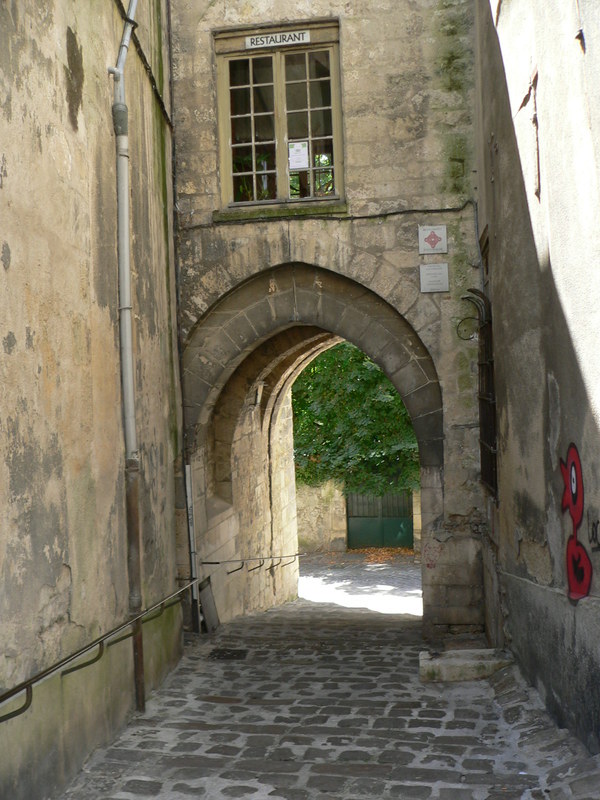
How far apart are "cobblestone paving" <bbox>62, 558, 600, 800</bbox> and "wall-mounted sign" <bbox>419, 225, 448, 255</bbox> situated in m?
3.52

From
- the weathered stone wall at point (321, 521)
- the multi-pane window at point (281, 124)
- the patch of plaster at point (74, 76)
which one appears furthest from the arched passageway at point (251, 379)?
the weathered stone wall at point (321, 521)

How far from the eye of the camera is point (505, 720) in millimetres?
5059

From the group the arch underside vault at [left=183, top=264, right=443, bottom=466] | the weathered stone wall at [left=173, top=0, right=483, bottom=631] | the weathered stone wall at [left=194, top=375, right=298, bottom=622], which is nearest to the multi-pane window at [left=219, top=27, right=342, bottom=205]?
Answer: the weathered stone wall at [left=173, top=0, right=483, bottom=631]

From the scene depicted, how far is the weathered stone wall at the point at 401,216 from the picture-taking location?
7441 mm

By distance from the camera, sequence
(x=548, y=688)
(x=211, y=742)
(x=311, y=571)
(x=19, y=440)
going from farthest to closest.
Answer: (x=311, y=571), (x=211, y=742), (x=548, y=688), (x=19, y=440)

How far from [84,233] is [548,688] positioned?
148 inches

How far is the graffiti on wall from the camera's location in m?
4.06

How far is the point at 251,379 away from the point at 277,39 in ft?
12.0

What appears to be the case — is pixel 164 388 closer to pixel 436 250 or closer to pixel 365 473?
pixel 436 250

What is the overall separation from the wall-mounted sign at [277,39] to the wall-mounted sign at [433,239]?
6.73 ft

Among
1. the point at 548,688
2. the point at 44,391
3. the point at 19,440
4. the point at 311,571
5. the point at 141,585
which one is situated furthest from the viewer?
the point at 311,571

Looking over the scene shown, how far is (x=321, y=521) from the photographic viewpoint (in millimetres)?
19984

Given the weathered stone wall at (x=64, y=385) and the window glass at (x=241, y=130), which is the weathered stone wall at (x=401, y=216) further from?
the weathered stone wall at (x=64, y=385)

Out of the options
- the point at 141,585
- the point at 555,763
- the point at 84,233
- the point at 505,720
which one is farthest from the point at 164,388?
the point at 555,763
